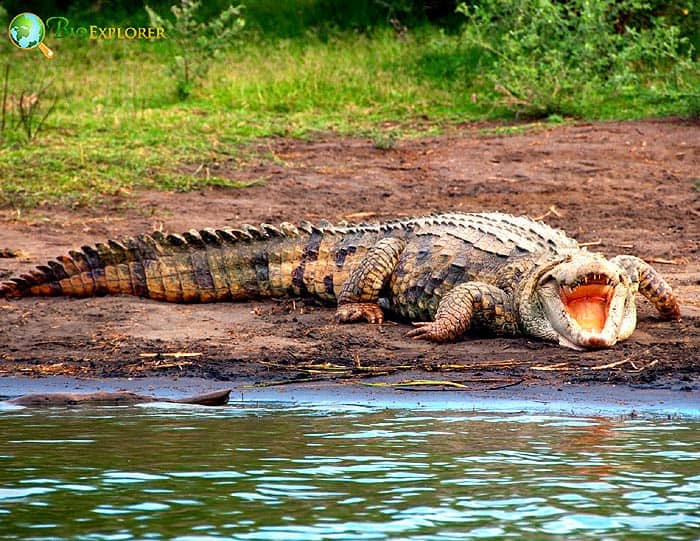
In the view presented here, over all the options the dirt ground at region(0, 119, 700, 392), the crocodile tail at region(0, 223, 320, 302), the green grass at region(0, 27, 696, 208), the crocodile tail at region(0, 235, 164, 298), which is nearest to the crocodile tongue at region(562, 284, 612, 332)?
the dirt ground at region(0, 119, 700, 392)

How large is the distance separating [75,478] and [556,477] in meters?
1.84

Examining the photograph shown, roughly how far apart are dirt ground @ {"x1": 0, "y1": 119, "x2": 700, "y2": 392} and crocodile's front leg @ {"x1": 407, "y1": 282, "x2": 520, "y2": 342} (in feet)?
0.33

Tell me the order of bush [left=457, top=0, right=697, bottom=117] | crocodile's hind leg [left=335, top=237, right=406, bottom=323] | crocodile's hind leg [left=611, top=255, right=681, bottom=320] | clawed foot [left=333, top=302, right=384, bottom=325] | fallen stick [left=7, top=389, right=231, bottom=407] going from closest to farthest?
fallen stick [left=7, top=389, right=231, bottom=407], crocodile's hind leg [left=611, top=255, right=681, bottom=320], clawed foot [left=333, top=302, right=384, bottom=325], crocodile's hind leg [left=335, top=237, right=406, bottom=323], bush [left=457, top=0, right=697, bottom=117]

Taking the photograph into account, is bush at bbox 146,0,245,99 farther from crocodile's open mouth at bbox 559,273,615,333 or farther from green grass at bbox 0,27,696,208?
crocodile's open mouth at bbox 559,273,615,333

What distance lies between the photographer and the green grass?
1180 cm

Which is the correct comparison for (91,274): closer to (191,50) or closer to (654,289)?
(654,289)

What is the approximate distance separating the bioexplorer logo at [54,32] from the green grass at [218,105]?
0.18 meters

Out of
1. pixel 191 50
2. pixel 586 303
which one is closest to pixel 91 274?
pixel 586 303

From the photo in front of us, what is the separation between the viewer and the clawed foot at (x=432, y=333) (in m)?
7.28

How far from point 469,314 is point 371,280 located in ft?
2.79

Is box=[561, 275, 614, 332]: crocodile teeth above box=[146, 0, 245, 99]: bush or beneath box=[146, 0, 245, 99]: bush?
beneath

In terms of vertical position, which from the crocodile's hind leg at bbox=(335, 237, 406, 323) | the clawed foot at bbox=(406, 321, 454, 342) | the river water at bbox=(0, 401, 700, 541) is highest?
the crocodile's hind leg at bbox=(335, 237, 406, 323)

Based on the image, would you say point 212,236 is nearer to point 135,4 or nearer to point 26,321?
point 26,321

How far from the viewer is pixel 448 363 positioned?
22.6 feet
